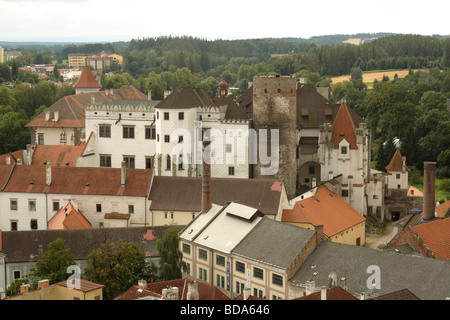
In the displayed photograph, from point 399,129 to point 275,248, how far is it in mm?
60496

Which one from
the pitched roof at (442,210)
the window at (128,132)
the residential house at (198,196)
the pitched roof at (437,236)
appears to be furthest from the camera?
the window at (128,132)

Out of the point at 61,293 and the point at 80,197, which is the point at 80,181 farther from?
→ the point at 61,293

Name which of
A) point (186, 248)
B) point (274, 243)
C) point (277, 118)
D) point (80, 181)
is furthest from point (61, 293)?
point (277, 118)

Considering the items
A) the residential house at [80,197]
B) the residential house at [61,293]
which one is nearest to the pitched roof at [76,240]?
the residential house at [80,197]

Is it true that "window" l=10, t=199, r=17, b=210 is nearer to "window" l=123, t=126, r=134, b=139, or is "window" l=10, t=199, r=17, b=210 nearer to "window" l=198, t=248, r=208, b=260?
"window" l=123, t=126, r=134, b=139

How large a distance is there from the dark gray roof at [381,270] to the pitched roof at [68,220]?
18339mm

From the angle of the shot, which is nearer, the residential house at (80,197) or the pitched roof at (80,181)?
the residential house at (80,197)

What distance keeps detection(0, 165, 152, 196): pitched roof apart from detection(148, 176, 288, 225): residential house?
1.33 meters

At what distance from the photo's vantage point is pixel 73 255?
46250 millimetres

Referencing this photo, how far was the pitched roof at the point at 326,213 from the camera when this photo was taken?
53844mm

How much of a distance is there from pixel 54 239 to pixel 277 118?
20185 mm

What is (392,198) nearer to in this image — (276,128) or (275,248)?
(276,128)

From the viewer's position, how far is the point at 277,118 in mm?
59031

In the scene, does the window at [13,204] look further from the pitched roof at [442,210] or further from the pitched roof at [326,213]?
the pitched roof at [442,210]
